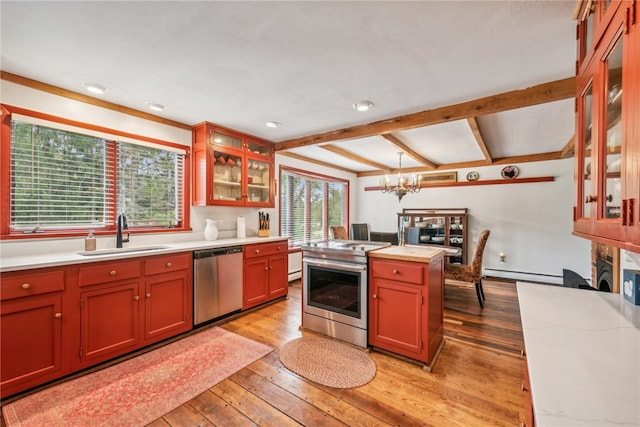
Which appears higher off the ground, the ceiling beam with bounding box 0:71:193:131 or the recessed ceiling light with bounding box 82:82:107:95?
the recessed ceiling light with bounding box 82:82:107:95

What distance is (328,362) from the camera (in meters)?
2.33

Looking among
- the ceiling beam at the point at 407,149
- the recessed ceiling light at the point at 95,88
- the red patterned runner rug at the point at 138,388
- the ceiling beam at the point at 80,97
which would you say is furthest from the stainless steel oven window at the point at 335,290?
the recessed ceiling light at the point at 95,88

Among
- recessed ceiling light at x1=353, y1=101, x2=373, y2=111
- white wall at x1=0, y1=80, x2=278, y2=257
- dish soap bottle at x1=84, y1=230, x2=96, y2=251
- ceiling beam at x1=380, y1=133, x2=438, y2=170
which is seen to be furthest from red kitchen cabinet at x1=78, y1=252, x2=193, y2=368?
ceiling beam at x1=380, y1=133, x2=438, y2=170

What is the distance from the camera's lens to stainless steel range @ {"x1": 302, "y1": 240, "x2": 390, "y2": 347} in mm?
2543

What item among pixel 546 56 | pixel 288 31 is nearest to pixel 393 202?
pixel 546 56

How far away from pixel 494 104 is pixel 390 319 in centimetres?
221

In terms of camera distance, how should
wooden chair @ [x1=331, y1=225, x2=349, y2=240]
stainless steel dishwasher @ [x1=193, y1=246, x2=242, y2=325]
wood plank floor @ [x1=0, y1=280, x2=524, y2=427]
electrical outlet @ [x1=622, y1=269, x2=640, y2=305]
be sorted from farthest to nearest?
1. wooden chair @ [x1=331, y1=225, x2=349, y2=240]
2. stainless steel dishwasher @ [x1=193, y1=246, x2=242, y2=325]
3. wood plank floor @ [x1=0, y1=280, x2=524, y2=427]
4. electrical outlet @ [x1=622, y1=269, x2=640, y2=305]

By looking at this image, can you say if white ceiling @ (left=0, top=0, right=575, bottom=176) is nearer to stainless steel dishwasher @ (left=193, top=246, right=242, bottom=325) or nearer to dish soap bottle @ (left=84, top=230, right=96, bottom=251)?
dish soap bottle @ (left=84, top=230, right=96, bottom=251)

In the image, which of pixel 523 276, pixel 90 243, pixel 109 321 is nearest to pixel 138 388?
pixel 109 321

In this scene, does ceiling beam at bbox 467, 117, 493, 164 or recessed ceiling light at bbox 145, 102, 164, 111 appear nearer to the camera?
recessed ceiling light at bbox 145, 102, 164, 111

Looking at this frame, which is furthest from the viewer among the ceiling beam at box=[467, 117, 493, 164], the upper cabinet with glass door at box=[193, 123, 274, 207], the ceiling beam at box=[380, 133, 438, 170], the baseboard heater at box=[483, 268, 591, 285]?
the baseboard heater at box=[483, 268, 591, 285]

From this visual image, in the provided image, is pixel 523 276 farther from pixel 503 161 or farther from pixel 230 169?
pixel 230 169

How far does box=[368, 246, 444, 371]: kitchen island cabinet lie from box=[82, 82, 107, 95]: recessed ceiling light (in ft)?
9.32

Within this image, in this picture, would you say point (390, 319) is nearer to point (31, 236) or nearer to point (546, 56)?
point (546, 56)
